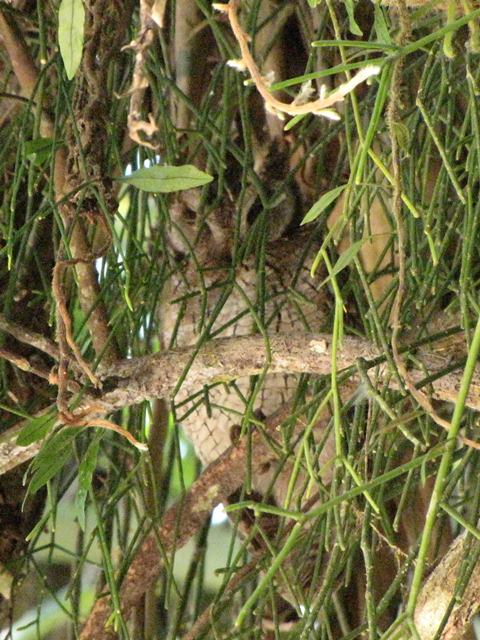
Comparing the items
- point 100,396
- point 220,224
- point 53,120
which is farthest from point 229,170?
point 100,396

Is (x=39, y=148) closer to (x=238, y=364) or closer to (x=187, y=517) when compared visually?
(x=238, y=364)

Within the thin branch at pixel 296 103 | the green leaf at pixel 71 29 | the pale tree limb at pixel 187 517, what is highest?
the green leaf at pixel 71 29

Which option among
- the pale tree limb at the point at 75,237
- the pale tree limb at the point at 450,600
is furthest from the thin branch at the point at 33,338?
the pale tree limb at the point at 450,600

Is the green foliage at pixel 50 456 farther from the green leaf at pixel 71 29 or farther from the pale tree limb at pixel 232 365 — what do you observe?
the green leaf at pixel 71 29

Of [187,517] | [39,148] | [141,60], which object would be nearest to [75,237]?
[39,148]

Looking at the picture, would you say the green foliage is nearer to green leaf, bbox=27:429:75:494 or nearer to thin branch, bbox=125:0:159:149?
green leaf, bbox=27:429:75:494
